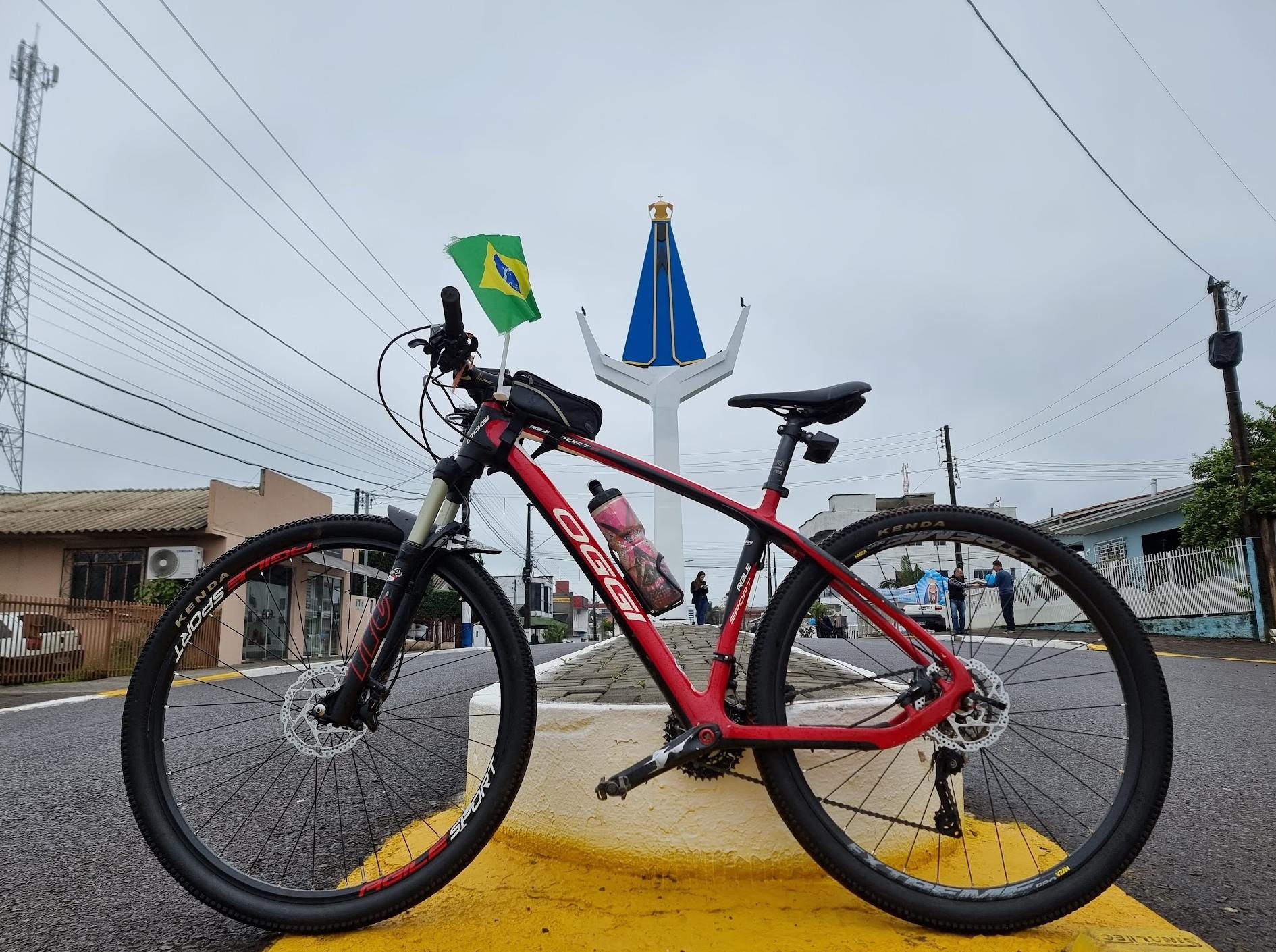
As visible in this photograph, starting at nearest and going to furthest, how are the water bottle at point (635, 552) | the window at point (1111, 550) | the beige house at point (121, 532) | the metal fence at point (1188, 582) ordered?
1. the water bottle at point (635, 552)
2. the metal fence at point (1188, 582)
3. the beige house at point (121, 532)
4. the window at point (1111, 550)

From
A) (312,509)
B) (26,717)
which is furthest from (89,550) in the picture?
(26,717)

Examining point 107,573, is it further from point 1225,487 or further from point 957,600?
point 1225,487

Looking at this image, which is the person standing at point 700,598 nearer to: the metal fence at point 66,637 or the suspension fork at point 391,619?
the metal fence at point 66,637

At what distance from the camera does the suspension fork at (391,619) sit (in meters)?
2.02

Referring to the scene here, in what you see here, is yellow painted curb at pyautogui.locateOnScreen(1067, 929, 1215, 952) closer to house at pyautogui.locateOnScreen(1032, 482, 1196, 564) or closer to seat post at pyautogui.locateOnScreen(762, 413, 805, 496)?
seat post at pyautogui.locateOnScreen(762, 413, 805, 496)

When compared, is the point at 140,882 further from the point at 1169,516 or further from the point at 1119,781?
the point at 1169,516

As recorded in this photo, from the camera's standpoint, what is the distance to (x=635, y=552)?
6.94ft

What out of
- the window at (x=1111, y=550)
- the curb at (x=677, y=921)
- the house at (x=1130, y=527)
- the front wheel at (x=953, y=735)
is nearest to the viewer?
the curb at (x=677, y=921)

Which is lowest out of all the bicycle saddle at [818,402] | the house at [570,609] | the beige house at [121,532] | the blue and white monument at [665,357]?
the house at [570,609]

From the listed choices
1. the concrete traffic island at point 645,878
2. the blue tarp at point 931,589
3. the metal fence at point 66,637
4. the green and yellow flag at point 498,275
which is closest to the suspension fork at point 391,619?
the concrete traffic island at point 645,878

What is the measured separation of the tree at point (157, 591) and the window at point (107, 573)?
1489 mm

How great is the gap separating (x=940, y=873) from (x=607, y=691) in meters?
1.13

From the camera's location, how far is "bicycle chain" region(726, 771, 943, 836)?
2.04 meters

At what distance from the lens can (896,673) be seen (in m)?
2.14
